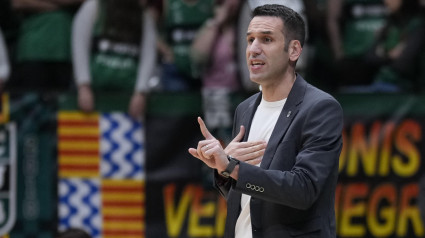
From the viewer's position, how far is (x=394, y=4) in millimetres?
7398

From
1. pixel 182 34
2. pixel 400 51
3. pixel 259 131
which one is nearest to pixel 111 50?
pixel 182 34

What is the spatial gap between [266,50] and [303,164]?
0.62 meters

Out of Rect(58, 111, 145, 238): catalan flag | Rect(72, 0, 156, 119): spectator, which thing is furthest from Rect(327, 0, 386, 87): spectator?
Rect(58, 111, 145, 238): catalan flag

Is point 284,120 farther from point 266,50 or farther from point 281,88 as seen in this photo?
point 266,50

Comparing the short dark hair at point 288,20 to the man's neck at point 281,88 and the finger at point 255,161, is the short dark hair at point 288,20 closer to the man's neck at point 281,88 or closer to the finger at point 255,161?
the man's neck at point 281,88

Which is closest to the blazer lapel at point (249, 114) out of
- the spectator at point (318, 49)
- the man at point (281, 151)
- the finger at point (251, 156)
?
the man at point (281, 151)

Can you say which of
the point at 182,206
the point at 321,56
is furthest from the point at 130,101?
the point at 321,56

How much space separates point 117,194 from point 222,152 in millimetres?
3618

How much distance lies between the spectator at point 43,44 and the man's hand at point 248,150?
3671 millimetres

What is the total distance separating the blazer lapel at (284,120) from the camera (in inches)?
146

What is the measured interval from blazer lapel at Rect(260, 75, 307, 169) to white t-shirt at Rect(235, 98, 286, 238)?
0.08 m

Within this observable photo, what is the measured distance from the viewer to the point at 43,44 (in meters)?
7.14

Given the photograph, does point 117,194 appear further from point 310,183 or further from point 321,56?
point 310,183

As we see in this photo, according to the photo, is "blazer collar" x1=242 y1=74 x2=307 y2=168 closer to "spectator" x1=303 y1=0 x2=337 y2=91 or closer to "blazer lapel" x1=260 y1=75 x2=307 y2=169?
"blazer lapel" x1=260 y1=75 x2=307 y2=169
